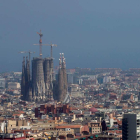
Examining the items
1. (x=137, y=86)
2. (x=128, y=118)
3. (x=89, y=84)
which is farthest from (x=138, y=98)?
(x=128, y=118)

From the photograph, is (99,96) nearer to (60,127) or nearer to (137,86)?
(137,86)

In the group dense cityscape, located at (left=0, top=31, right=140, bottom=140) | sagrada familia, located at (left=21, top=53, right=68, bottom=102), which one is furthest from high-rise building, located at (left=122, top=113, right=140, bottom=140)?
sagrada familia, located at (left=21, top=53, right=68, bottom=102)

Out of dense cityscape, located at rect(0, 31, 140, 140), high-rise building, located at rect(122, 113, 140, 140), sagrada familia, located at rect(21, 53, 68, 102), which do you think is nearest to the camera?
high-rise building, located at rect(122, 113, 140, 140)

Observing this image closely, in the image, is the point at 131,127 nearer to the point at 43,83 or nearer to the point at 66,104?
the point at 66,104

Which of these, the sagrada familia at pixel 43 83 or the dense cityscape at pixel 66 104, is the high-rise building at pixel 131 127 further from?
the sagrada familia at pixel 43 83

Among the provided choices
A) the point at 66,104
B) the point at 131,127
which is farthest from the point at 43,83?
the point at 131,127

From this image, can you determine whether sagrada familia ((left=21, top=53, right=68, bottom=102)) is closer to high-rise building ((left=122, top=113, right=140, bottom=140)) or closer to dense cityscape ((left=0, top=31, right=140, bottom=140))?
dense cityscape ((left=0, top=31, right=140, bottom=140))

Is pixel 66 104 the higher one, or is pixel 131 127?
pixel 66 104

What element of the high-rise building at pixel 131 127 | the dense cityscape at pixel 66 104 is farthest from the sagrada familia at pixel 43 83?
the high-rise building at pixel 131 127
